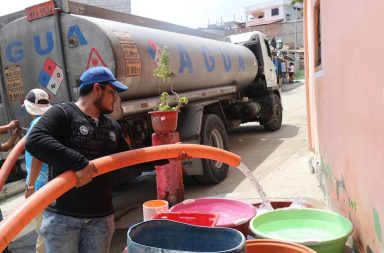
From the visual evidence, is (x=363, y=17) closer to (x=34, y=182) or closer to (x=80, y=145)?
(x=80, y=145)

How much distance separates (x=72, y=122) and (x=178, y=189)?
3.03 m

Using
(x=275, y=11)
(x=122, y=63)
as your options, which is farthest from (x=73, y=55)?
(x=275, y=11)

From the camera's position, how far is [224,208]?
3010 millimetres

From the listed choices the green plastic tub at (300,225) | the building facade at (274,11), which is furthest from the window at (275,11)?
the green plastic tub at (300,225)

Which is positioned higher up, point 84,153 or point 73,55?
point 73,55

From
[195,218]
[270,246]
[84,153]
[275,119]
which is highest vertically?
[84,153]

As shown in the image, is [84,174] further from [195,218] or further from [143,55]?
[143,55]

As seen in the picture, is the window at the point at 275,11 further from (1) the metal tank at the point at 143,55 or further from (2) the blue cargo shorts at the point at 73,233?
(2) the blue cargo shorts at the point at 73,233

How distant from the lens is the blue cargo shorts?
8.27 feet

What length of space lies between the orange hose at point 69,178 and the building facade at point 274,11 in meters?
53.4

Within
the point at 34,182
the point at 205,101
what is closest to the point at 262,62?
the point at 205,101

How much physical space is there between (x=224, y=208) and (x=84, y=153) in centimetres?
111

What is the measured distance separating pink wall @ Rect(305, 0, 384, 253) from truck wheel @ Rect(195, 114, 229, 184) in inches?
106

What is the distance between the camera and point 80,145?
253 cm
